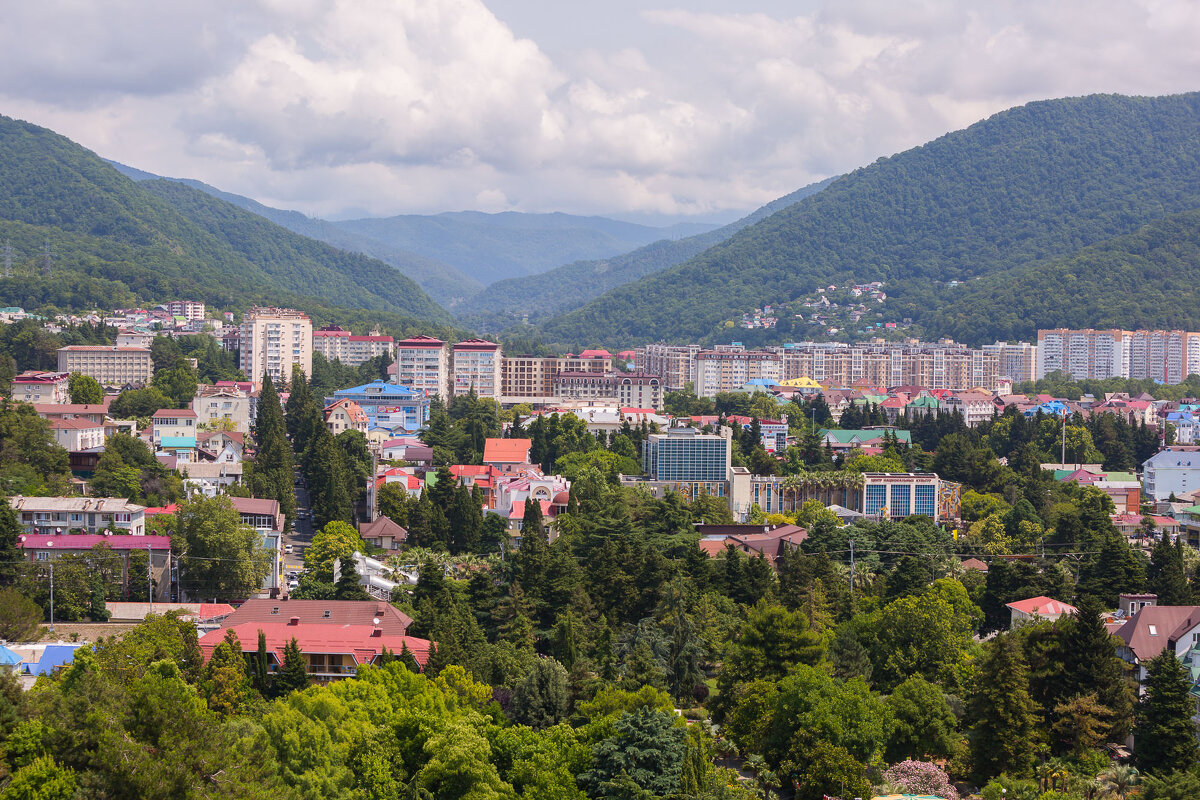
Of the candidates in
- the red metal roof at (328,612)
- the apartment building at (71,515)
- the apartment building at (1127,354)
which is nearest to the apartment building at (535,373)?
the apartment building at (1127,354)

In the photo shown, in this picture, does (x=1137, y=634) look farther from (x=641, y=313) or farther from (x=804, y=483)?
(x=641, y=313)

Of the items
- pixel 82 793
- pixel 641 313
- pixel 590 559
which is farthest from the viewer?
pixel 641 313

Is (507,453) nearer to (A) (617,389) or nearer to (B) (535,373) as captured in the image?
(A) (617,389)

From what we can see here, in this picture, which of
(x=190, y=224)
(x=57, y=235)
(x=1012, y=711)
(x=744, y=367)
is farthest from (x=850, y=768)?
(x=190, y=224)

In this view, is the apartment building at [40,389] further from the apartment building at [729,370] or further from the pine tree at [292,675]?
the apartment building at [729,370]

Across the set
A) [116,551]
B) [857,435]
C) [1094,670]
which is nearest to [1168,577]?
[1094,670]

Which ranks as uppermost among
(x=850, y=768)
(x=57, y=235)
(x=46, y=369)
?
(x=57, y=235)

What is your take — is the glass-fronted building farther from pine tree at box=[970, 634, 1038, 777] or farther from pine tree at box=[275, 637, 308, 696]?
pine tree at box=[970, 634, 1038, 777]
